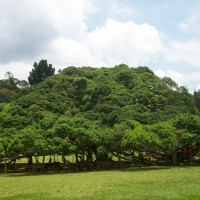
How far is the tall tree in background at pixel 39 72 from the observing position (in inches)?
2968

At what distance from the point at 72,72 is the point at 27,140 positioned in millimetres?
20576

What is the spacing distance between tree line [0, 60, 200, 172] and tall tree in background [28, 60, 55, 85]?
80.5ft

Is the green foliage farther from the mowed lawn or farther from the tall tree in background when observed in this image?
the tall tree in background

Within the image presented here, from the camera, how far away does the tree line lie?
3228 centimetres

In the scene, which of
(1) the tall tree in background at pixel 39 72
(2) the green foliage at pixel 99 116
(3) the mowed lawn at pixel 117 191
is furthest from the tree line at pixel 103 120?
(1) the tall tree in background at pixel 39 72

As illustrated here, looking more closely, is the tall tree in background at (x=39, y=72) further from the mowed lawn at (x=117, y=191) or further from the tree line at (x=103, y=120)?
the mowed lawn at (x=117, y=191)

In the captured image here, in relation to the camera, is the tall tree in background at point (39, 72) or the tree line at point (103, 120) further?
the tall tree in background at point (39, 72)

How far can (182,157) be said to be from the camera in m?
38.2

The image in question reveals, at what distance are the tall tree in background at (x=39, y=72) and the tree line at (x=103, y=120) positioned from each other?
24.5 meters

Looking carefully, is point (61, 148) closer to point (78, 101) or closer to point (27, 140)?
point (27, 140)

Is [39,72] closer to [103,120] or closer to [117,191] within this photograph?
[103,120]

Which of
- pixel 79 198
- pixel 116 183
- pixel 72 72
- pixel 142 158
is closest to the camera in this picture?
pixel 79 198

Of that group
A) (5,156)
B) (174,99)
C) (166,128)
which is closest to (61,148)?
(5,156)

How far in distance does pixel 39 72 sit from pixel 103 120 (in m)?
39.7
